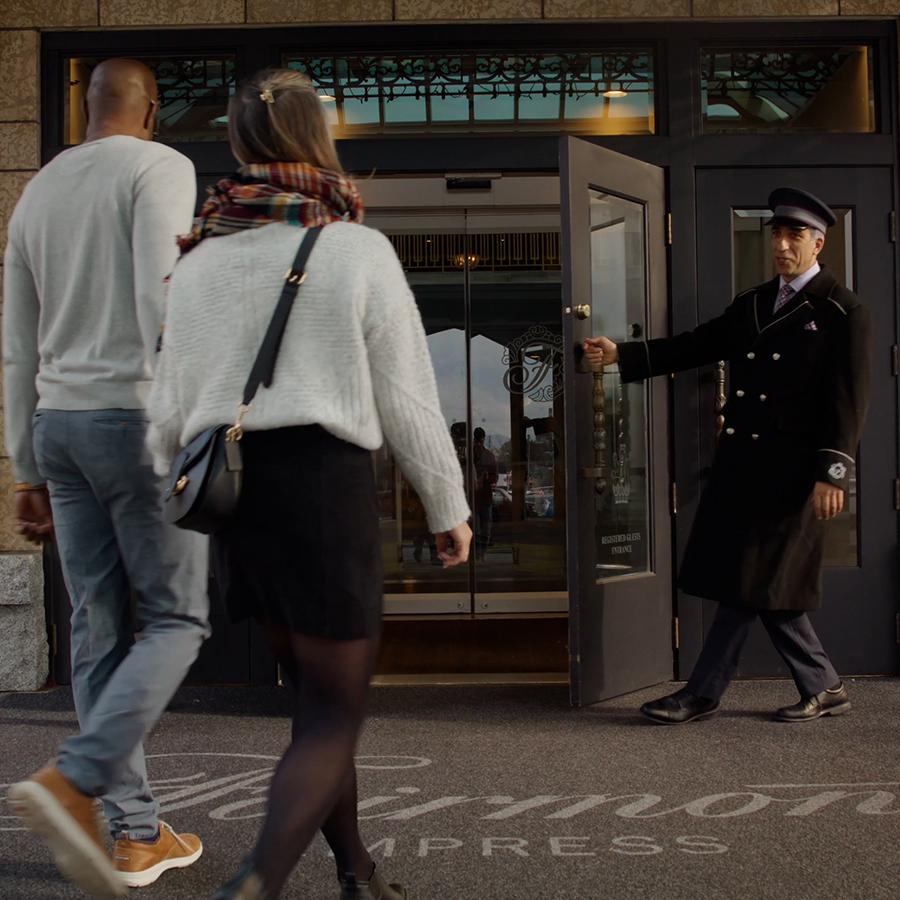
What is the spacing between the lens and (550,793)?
3197 millimetres

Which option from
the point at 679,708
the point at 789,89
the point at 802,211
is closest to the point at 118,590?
the point at 679,708

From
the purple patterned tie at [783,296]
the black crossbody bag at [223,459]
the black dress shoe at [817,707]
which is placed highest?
the purple patterned tie at [783,296]

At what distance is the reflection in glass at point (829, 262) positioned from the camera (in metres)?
4.78

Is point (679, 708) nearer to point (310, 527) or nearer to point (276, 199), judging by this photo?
point (310, 527)

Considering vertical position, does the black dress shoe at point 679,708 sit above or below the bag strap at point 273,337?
below

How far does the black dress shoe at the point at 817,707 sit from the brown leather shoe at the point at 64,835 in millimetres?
2658

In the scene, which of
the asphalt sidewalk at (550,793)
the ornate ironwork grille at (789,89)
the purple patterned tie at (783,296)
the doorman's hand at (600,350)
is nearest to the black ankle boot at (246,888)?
the asphalt sidewalk at (550,793)

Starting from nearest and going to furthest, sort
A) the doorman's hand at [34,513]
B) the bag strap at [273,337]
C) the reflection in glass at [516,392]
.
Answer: the bag strap at [273,337] → the doorman's hand at [34,513] → the reflection in glass at [516,392]

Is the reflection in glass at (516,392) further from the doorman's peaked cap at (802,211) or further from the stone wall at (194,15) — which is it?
the doorman's peaked cap at (802,211)

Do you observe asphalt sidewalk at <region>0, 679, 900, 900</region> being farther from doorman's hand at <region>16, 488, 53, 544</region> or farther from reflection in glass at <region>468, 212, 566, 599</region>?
reflection in glass at <region>468, 212, 566, 599</region>

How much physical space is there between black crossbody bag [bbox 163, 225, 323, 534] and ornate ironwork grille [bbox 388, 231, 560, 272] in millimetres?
7065

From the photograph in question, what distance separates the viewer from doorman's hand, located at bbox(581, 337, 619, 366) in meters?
4.28

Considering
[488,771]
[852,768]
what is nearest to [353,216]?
[488,771]

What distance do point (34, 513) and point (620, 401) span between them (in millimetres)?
2669
